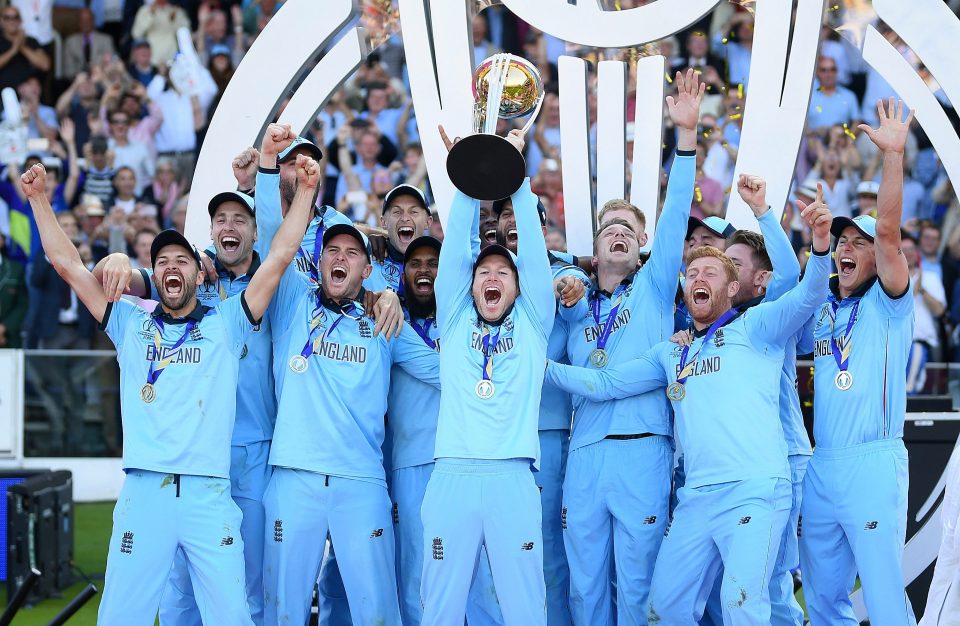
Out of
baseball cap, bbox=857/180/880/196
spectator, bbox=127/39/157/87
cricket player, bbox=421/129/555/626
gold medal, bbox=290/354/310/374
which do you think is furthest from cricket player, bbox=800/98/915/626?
spectator, bbox=127/39/157/87

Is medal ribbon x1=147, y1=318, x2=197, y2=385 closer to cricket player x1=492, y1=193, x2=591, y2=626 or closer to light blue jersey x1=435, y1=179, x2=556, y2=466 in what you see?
light blue jersey x1=435, y1=179, x2=556, y2=466

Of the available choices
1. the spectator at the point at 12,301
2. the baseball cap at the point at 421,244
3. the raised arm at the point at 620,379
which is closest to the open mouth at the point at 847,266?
the raised arm at the point at 620,379

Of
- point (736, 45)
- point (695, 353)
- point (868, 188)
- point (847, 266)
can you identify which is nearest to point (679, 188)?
point (695, 353)

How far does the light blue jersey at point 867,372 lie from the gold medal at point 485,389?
1.74 meters

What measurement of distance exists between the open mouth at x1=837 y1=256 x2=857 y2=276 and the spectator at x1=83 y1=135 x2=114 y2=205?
827cm

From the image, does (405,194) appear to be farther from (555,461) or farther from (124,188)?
(124,188)

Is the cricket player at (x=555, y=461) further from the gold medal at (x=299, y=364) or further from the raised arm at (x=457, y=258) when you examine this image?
the gold medal at (x=299, y=364)

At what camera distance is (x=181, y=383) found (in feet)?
20.8

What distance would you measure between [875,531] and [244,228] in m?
3.65

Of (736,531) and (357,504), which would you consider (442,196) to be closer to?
(357,504)

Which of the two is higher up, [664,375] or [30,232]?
[30,232]

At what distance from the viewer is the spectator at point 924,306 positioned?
463 inches

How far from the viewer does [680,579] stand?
249 inches

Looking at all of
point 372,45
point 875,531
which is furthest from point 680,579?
point 372,45
